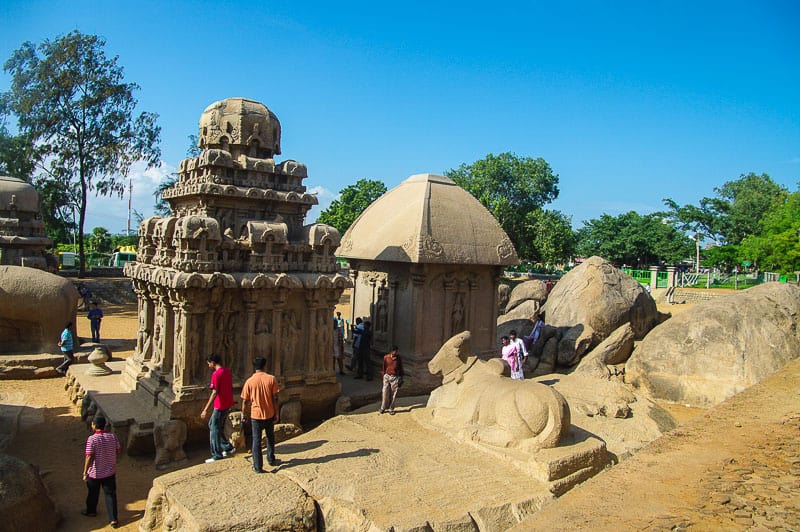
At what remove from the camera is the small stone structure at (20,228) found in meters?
17.6

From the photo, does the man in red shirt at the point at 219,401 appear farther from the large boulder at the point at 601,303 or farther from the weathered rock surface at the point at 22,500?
the large boulder at the point at 601,303

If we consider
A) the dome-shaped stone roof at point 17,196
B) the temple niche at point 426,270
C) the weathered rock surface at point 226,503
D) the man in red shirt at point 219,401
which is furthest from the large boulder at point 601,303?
the dome-shaped stone roof at point 17,196

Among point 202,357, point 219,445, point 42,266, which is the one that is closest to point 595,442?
point 219,445

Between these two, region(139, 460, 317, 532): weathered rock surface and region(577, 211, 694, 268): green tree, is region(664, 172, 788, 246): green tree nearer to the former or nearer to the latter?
region(577, 211, 694, 268): green tree

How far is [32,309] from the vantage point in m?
13.9

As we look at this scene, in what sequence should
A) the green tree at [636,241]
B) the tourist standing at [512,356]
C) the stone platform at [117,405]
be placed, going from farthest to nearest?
the green tree at [636,241] → the tourist standing at [512,356] → the stone platform at [117,405]

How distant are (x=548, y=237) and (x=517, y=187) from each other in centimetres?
498

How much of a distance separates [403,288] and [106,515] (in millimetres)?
7782

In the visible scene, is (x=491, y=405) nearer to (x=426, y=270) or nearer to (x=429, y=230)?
(x=426, y=270)

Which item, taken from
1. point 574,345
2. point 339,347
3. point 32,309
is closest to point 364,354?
point 339,347

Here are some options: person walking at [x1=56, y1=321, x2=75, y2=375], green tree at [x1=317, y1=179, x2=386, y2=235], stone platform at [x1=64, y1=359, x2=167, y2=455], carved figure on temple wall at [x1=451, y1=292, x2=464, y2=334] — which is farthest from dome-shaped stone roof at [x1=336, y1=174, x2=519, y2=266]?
green tree at [x1=317, y1=179, x2=386, y2=235]

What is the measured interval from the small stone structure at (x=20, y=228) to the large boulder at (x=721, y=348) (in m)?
18.7

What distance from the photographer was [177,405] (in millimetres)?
8930

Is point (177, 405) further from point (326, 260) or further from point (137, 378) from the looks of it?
point (326, 260)
